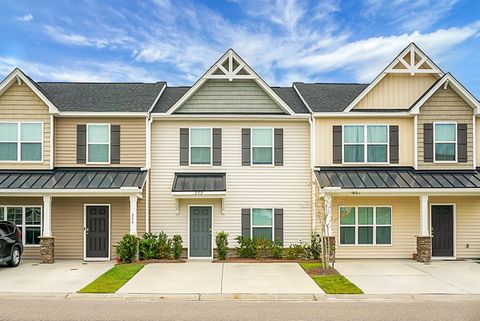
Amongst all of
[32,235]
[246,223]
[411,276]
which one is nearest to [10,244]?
[32,235]

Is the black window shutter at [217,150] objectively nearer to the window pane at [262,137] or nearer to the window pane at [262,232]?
the window pane at [262,137]

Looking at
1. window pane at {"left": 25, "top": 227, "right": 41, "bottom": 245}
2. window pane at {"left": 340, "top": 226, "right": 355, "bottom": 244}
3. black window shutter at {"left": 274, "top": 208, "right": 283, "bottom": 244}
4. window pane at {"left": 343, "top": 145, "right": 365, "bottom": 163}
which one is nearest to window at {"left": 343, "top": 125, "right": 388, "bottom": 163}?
window pane at {"left": 343, "top": 145, "right": 365, "bottom": 163}

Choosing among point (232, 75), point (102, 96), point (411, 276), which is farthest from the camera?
point (102, 96)

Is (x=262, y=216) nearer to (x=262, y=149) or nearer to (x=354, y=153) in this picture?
(x=262, y=149)

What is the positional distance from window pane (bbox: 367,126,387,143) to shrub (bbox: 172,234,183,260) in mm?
9331

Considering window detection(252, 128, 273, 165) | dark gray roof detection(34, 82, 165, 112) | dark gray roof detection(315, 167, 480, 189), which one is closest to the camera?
dark gray roof detection(315, 167, 480, 189)

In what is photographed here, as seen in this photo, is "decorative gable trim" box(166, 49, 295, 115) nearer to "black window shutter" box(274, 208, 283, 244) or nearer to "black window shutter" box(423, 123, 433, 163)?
"black window shutter" box(274, 208, 283, 244)

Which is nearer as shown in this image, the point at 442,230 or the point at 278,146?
the point at 442,230

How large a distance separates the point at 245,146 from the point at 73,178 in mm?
7457

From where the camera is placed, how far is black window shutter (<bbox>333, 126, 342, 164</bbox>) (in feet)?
67.6

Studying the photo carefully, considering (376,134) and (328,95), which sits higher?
(328,95)

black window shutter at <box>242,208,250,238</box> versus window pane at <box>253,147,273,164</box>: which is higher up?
window pane at <box>253,147,273,164</box>

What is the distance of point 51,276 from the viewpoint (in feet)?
51.9

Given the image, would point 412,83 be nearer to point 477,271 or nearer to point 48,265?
point 477,271
